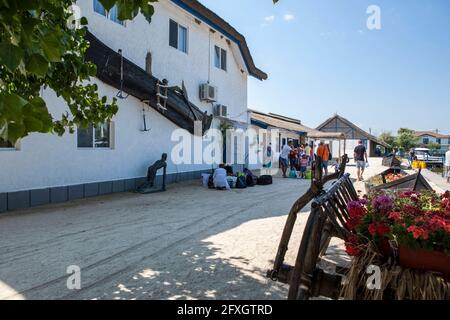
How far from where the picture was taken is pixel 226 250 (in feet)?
15.8

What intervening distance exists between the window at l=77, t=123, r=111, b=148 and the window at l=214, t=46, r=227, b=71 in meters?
7.41

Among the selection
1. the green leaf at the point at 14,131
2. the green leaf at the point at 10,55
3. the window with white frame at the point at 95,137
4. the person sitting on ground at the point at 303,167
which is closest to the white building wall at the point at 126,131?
the window with white frame at the point at 95,137

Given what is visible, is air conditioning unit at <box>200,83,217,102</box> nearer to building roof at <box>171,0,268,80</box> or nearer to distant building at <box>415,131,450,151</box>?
building roof at <box>171,0,268,80</box>

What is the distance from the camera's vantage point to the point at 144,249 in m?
4.77

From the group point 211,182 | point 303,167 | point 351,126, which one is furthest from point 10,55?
point 351,126

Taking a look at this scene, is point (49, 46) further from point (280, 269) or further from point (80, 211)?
point (80, 211)

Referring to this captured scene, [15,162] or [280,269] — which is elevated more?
[15,162]

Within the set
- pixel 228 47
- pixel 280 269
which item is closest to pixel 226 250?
pixel 280 269

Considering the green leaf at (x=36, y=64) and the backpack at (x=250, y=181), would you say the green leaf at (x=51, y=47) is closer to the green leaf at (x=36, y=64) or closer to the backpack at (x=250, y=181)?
the green leaf at (x=36, y=64)

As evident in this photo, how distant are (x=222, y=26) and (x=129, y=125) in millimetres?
6838

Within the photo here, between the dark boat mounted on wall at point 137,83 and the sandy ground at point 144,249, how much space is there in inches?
137

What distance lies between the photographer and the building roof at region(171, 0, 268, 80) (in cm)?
1245

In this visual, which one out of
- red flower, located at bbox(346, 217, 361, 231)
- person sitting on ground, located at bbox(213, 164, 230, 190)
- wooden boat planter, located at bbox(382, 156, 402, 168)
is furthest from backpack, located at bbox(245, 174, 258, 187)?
red flower, located at bbox(346, 217, 361, 231)
